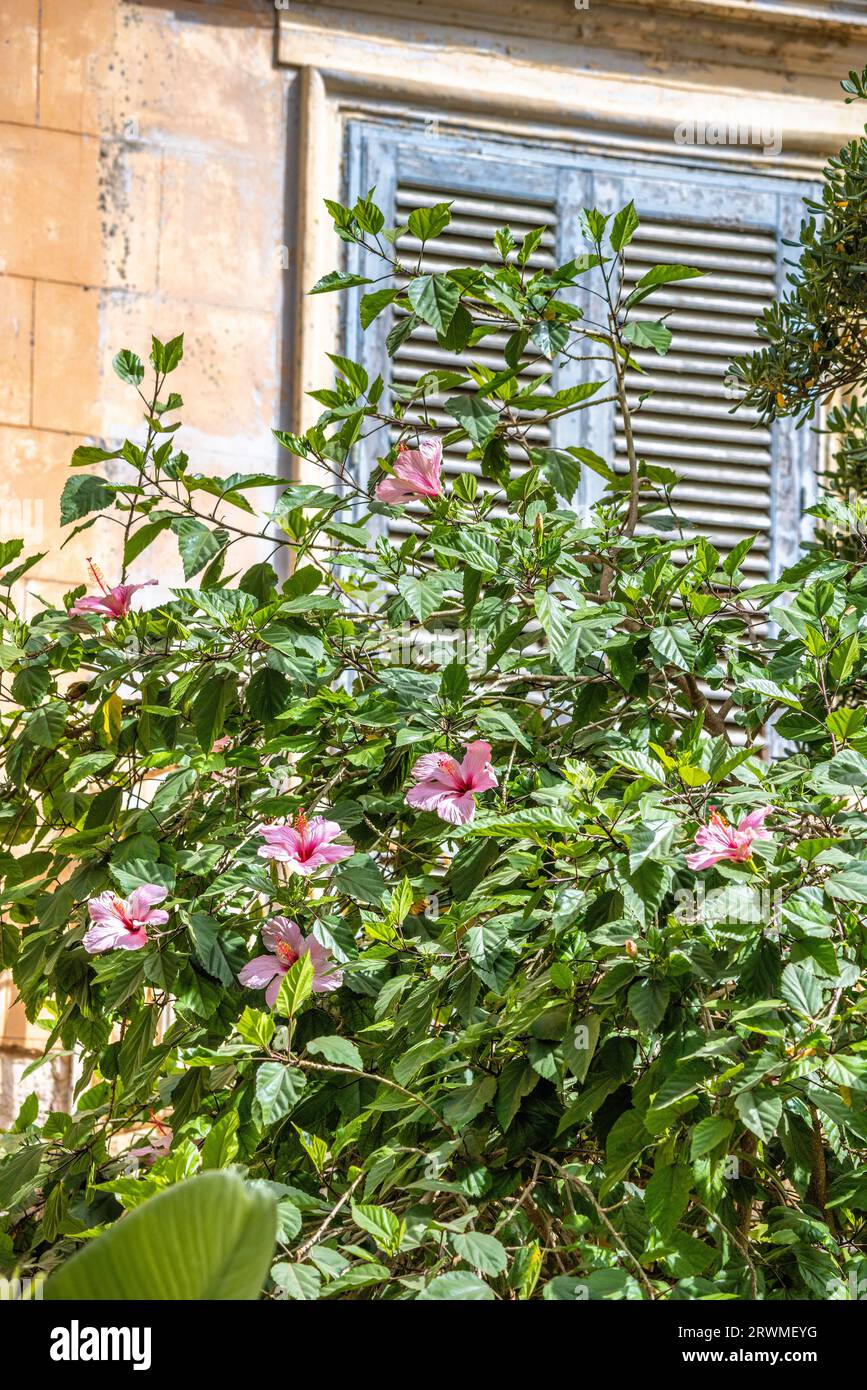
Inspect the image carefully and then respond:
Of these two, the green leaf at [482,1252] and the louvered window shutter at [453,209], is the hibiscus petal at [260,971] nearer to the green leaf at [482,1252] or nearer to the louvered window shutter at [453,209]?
the green leaf at [482,1252]

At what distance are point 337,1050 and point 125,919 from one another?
37 cm

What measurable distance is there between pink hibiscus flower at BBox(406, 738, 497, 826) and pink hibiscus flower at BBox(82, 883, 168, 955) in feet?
1.27

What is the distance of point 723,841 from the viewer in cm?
187

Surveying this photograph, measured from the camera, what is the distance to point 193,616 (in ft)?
9.15

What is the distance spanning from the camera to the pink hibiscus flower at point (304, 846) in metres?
2.21

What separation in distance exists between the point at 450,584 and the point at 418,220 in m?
0.55

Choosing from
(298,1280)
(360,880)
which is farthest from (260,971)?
(298,1280)

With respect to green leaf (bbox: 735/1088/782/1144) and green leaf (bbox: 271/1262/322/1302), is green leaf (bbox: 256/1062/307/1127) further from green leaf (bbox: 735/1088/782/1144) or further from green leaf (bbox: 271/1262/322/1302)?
green leaf (bbox: 735/1088/782/1144)

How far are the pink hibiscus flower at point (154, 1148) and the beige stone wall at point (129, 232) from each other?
195cm

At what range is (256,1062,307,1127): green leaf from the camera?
6.66 ft

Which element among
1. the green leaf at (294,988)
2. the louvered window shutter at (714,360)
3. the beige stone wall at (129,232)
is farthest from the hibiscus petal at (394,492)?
the louvered window shutter at (714,360)

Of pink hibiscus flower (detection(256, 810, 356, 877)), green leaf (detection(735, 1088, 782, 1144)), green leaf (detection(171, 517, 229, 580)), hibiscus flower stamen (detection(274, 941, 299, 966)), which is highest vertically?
green leaf (detection(171, 517, 229, 580))

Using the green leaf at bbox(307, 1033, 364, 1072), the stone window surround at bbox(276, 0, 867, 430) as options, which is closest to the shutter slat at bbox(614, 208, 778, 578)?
the stone window surround at bbox(276, 0, 867, 430)
